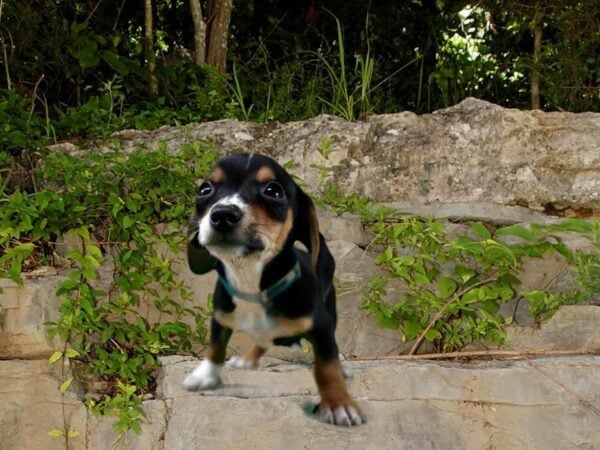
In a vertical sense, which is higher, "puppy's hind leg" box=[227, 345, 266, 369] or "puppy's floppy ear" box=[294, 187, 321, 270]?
"puppy's floppy ear" box=[294, 187, 321, 270]

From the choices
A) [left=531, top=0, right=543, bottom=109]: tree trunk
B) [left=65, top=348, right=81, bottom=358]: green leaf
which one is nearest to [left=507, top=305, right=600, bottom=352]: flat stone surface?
[left=65, top=348, right=81, bottom=358]: green leaf

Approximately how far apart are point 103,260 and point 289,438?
1312 millimetres

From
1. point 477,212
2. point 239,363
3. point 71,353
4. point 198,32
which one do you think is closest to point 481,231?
point 477,212

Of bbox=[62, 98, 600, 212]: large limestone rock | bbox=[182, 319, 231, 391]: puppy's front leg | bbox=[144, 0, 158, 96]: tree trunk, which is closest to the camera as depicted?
bbox=[182, 319, 231, 391]: puppy's front leg

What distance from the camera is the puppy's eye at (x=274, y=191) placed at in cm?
117

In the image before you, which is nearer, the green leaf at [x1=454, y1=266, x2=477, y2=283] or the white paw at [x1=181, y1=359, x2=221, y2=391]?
the white paw at [x1=181, y1=359, x2=221, y2=391]

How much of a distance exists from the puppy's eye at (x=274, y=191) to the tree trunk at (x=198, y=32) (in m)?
4.36

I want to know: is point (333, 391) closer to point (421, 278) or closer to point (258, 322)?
point (258, 322)

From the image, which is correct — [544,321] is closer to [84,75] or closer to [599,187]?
[599,187]

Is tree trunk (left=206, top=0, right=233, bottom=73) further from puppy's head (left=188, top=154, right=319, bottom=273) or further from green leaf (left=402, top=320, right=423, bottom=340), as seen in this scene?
puppy's head (left=188, top=154, right=319, bottom=273)

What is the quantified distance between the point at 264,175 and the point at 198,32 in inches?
184

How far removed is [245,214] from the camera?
3.70ft

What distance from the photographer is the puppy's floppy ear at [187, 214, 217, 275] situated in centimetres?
117

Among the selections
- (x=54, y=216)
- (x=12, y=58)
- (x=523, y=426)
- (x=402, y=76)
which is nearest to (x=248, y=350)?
(x=523, y=426)
